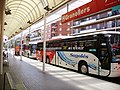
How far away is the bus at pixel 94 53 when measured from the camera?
29.9ft

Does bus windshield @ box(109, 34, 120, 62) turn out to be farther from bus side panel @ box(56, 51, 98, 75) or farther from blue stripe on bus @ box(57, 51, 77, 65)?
blue stripe on bus @ box(57, 51, 77, 65)

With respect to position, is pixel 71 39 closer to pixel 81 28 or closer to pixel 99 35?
pixel 99 35

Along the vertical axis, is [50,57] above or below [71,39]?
below

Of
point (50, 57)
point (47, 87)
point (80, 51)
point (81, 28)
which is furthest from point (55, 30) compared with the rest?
point (47, 87)

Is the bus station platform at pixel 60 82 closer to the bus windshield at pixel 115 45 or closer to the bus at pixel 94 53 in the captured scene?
the bus at pixel 94 53

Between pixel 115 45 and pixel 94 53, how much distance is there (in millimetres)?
1208

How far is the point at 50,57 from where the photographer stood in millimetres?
16344

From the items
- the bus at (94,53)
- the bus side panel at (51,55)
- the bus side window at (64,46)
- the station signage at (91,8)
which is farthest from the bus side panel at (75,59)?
the station signage at (91,8)

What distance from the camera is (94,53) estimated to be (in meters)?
9.98

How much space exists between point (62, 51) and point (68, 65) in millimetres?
1512

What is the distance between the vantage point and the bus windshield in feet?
30.0

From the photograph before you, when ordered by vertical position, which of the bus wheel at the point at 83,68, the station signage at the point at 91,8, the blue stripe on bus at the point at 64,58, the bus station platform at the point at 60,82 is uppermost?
→ the station signage at the point at 91,8

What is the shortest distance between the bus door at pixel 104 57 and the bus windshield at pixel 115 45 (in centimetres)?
25

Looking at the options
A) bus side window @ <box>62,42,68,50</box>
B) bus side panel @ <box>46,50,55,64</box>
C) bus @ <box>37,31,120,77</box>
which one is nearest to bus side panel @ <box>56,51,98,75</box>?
bus @ <box>37,31,120,77</box>
